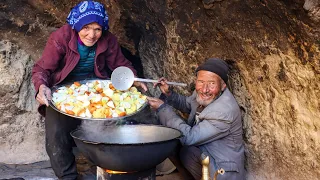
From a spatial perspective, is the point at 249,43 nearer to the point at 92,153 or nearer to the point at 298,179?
the point at 298,179

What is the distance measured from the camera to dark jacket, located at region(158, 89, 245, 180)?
355 cm

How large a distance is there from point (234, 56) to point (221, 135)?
749mm

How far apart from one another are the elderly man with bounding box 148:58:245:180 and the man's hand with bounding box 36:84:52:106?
3.37 ft

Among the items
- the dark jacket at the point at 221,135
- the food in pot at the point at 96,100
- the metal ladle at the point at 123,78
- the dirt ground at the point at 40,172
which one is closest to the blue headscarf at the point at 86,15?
the metal ladle at the point at 123,78

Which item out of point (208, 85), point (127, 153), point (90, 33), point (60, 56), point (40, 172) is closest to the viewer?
point (127, 153)

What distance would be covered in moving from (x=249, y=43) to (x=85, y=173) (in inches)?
87.7

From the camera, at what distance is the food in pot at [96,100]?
347 centimetres

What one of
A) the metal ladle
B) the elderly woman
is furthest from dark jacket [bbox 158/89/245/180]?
the elderly woman

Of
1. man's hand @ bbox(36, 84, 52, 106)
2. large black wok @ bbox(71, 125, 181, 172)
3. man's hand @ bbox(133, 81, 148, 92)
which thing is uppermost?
man's hand @ bbox(133, 81, 148, 92)

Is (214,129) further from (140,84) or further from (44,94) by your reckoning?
(44,94)

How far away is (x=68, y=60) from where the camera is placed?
402 cm

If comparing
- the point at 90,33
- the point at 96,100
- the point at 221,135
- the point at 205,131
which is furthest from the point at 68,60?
the point at 221,135

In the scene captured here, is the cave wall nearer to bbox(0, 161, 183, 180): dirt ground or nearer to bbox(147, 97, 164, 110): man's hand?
bbox(0, 161, 183, 180): dirt ground

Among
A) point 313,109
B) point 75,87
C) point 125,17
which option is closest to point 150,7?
point 125,17
